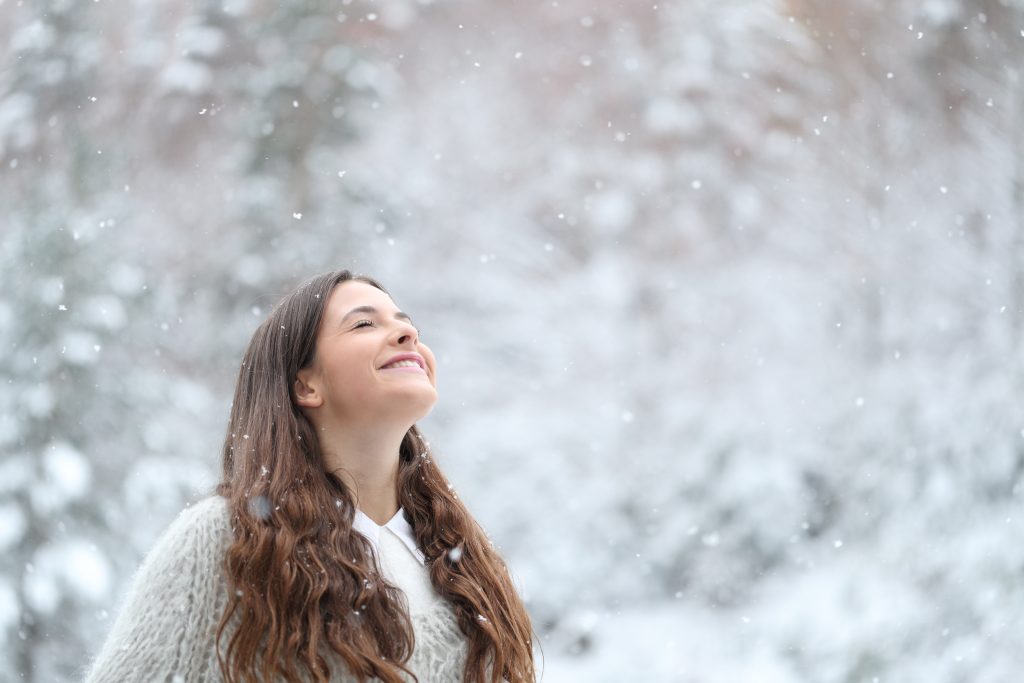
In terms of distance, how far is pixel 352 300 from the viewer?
91 cm

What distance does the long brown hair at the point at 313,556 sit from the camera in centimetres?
76

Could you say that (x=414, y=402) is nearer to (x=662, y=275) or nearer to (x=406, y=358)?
(x=406, y=358)

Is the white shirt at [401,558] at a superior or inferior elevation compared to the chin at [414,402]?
inferior

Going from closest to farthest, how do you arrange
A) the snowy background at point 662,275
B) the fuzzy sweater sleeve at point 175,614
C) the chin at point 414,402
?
1. the fuzzy sweater sleeve at point 175,614
2. the chin at point 414,402
3. the snowy background at point 662,275

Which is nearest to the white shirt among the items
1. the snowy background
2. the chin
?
the chin

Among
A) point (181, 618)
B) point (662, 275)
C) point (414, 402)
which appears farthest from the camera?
point (662, 275)

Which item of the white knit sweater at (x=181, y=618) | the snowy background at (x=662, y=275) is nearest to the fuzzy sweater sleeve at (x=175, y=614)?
the white knit sweater at (x=181, y=618)

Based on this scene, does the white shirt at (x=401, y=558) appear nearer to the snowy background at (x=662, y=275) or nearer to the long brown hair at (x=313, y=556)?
the long brown hair at (x=313, y=556)

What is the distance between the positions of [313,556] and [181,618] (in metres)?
0.11

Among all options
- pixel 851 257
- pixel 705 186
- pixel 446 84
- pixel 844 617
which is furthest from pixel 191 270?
pixel 844 617

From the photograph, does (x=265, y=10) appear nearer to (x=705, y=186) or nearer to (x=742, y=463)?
(x=705, y=186)

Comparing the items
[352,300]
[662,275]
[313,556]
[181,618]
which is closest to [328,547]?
[313,556]

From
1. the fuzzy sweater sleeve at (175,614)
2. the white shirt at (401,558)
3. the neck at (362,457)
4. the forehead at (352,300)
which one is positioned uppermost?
the forehead at (352,300)

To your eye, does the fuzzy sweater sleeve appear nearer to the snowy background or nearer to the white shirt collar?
the white shirt collar
